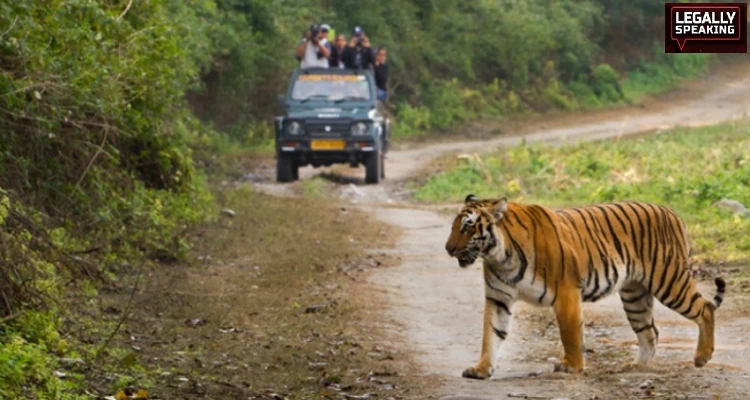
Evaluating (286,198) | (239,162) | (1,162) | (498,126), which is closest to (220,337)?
(1,162)

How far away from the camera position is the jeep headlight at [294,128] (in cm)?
2497

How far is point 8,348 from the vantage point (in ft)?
23.8

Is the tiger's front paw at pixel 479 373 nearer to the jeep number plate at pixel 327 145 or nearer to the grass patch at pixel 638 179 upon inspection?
the grass patch at pixel 638 179

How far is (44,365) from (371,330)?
13.2 ft

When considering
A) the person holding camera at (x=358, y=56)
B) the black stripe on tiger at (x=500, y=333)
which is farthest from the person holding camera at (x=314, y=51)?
the black stripe on tiger at (x=500, y=333)

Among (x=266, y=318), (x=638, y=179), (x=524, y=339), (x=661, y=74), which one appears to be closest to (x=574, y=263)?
(x=524, y=339)

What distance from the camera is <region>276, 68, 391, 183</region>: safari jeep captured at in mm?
24891

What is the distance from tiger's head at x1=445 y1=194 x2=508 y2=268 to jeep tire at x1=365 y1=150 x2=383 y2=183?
1639cm

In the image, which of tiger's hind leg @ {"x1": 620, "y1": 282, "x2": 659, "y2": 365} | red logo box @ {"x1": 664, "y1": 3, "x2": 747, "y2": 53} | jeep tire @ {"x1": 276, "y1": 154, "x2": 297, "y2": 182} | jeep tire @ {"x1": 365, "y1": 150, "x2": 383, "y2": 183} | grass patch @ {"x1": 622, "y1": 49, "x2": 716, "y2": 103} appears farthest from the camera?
grass patch @ {"x1": 622, "y1": 49, "x2": 716, "y2": 103}

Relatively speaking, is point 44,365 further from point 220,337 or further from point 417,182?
point 417,182

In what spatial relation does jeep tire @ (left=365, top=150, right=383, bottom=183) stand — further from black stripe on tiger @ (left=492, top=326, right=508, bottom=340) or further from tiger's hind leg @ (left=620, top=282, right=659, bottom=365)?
black stripe on tiger @ (left=492, top=326, right=508, bottom=340)

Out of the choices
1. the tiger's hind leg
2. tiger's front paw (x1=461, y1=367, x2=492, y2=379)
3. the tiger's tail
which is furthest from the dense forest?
the tiger's tail

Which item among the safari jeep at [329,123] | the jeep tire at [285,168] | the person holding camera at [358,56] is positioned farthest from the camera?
the person holding camera at [358,56]

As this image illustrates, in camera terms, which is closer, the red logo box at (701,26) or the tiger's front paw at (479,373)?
the tiger's front paw at (479,373)
